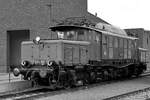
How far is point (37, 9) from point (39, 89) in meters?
19.0

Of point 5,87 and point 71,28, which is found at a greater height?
point 71,28

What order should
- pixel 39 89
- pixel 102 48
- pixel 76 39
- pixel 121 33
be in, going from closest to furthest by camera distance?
1. pixel 39 89
2. pixel 76 39
3. pixel 102 48
4. pixel 121 33

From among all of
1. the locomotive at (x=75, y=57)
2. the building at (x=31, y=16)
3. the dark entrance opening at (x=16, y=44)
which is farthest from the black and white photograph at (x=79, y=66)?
the dark entrance opening at (x=16, y=44)

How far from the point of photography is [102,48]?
18547 millimetres

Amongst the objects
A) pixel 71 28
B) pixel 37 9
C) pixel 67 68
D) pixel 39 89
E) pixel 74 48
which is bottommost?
pixel 39 89

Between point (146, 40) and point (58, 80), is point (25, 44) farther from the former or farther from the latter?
point (146, 40)

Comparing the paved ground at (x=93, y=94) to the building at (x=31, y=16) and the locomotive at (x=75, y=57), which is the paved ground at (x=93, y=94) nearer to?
the locomotive at (x=75, y=57)

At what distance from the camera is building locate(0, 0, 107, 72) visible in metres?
33.0

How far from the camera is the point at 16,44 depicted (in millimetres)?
38594

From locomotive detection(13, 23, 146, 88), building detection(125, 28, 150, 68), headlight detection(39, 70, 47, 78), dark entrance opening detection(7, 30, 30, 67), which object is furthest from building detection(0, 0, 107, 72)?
headlight detection(39, 70, 47, 78)

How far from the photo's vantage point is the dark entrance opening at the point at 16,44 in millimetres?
37469

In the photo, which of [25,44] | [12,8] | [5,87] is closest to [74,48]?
[25,44]

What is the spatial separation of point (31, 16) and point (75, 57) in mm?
18920

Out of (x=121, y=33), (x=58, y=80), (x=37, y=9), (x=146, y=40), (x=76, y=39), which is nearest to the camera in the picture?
(x=58, y=80)
